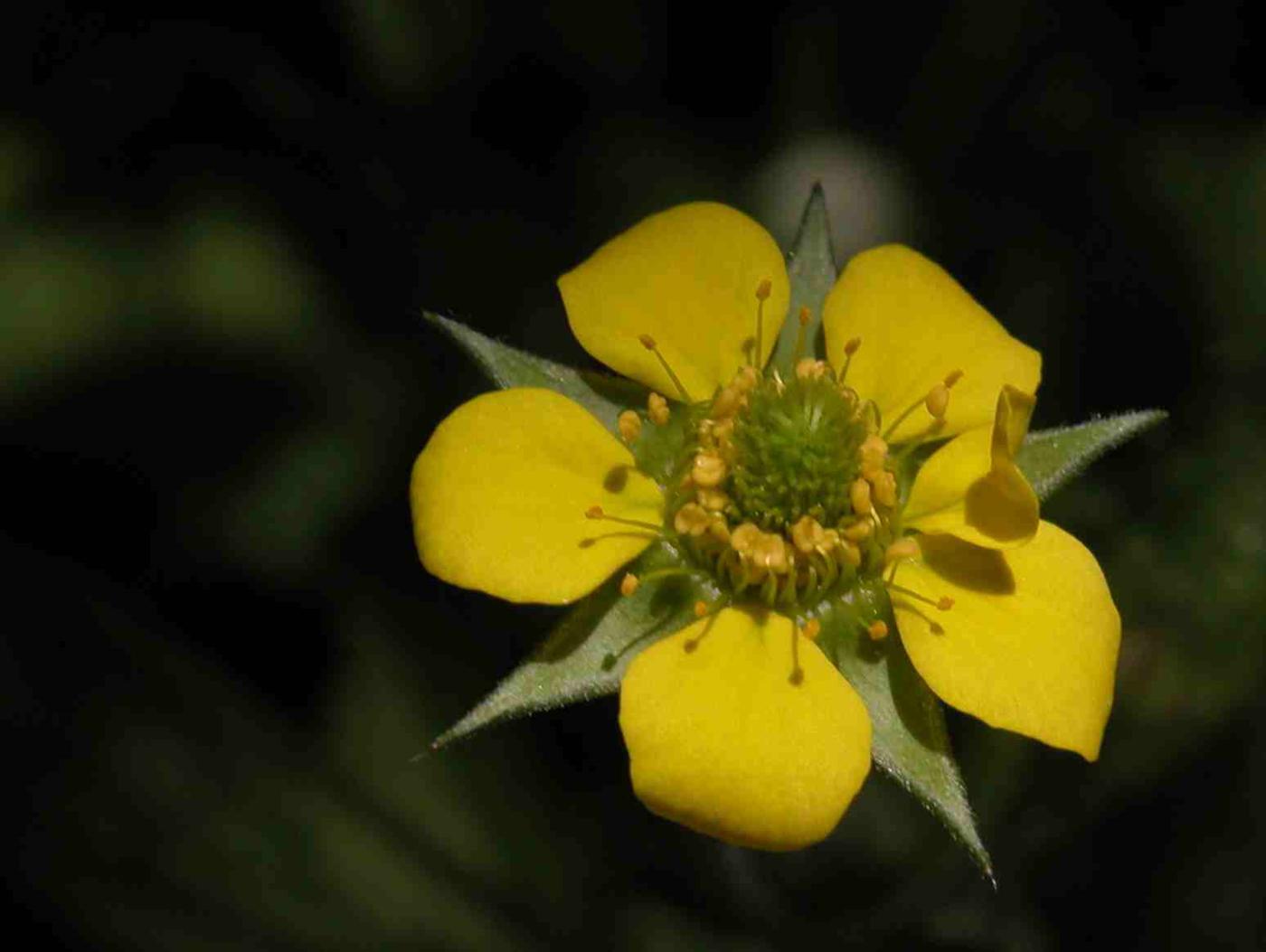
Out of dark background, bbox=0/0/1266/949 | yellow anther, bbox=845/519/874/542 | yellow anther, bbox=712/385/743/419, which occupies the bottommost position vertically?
dark background, bbox=0/0/1266/949

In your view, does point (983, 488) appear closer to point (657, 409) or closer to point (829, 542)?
point (829, 542)

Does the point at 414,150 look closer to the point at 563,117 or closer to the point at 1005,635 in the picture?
the point at 563,117

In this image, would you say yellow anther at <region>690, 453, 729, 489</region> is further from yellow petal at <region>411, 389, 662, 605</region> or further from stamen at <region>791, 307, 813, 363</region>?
stamen at <region>791, 307, 813, 363</region>

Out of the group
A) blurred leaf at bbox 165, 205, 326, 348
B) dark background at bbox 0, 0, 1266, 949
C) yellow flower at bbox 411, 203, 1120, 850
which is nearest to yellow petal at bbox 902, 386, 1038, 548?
yellow flower at bbox 411, 203, 1120, 850

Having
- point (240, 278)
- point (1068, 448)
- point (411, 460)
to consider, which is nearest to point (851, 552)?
point (1068, 448)

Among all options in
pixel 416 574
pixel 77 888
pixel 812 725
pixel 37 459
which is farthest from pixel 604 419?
pixel 77 888

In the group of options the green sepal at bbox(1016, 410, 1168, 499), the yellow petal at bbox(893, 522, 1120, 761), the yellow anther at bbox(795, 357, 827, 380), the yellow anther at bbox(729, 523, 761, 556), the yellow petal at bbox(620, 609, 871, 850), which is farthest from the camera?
the yellow anther at bbox(795, 357, 827, 380)
